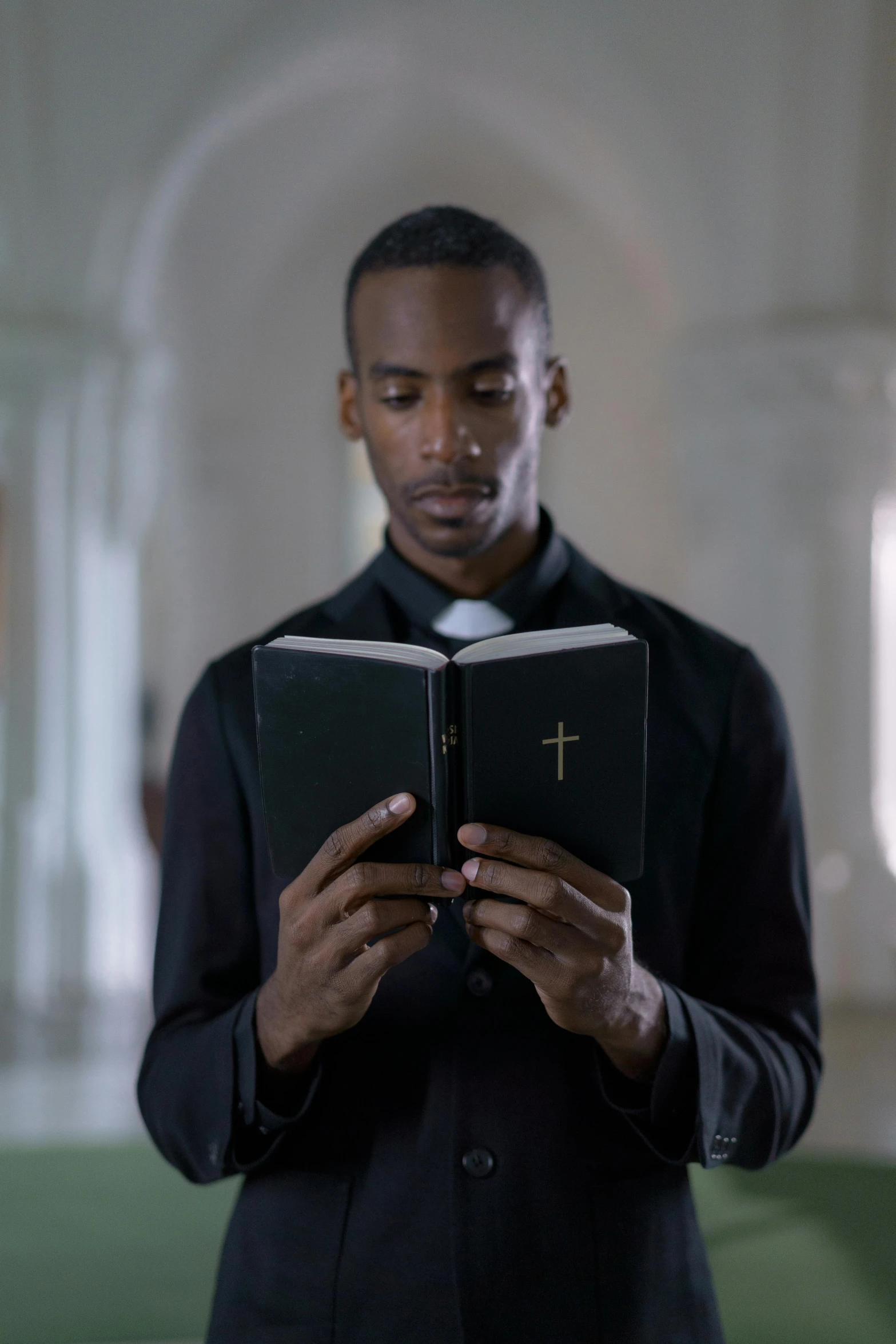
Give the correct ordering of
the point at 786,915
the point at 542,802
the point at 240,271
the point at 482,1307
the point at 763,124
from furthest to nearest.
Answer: the point at 240,271 < the point at 763,124 < the point at 786,915 < the point at 482,1307 < the point at 542,802

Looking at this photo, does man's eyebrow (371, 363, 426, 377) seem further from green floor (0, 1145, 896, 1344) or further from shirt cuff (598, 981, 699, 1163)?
green floor (0, 1145, 896, 1344)

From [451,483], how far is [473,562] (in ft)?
0.46

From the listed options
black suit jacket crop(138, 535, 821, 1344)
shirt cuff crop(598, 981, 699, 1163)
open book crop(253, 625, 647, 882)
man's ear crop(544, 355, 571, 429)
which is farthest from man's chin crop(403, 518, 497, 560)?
shirt cuff crop(598, 981, 699, 1163)

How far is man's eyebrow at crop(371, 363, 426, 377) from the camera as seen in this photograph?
1812mm

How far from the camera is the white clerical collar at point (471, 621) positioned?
1854 millimetres

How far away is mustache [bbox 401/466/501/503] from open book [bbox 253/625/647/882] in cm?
37

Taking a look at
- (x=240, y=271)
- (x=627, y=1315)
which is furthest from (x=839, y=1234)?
(x=240, y=271)

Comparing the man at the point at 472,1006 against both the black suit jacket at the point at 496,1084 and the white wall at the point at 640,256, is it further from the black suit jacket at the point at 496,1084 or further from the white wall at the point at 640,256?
the white wall at the point at 640,256

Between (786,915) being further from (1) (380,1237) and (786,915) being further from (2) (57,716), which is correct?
(2) (57,716)

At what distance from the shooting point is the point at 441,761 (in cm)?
139

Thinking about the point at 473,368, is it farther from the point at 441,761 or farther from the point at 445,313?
the point at 441,761

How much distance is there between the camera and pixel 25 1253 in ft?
13.3

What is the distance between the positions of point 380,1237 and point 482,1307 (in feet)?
0.47

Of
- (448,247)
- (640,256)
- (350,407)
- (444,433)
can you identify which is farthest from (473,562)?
(640,256)
